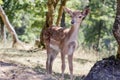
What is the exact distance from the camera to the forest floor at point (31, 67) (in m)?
8.56

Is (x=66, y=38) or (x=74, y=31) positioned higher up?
(x=74, y=31)

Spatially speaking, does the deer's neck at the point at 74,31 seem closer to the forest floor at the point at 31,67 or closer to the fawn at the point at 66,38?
the fawn at the point at 66,38

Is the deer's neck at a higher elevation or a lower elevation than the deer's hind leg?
higher

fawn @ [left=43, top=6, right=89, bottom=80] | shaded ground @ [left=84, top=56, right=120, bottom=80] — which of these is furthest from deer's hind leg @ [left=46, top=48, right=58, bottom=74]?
shaded ground @ [left=84, top=56, right=120, bottom=80]

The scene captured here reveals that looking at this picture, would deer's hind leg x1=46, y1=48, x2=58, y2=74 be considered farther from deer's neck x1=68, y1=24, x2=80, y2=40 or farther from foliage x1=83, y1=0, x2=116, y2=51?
foliage x1=83, y1=0, x2=116, y2=51

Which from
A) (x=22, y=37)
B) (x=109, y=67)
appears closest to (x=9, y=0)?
(x=22, y=37)

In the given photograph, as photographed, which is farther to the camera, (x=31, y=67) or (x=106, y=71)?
(x=31, y=67)

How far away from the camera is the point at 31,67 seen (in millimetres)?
11109

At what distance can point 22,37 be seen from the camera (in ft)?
163

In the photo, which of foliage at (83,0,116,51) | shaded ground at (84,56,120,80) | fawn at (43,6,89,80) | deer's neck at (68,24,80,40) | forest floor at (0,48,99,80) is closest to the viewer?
shaded ground at (84,56,120,80)

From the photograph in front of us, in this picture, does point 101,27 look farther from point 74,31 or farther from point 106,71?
point 106,71

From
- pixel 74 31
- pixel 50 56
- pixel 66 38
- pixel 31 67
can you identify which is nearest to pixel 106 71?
pixel 74 31

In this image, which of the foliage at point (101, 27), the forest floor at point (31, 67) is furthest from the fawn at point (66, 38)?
the foliage at point (101, 27)

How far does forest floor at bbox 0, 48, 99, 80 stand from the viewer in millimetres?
8562
